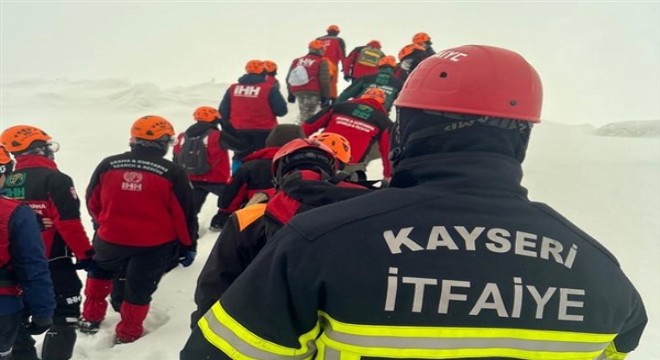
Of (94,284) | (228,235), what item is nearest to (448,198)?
(228,235)

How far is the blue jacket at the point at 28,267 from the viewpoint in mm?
3082

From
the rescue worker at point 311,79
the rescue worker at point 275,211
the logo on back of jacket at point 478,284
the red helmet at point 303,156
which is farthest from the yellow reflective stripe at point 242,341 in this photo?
the rescue worker at point 311,79

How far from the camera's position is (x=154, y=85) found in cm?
2108

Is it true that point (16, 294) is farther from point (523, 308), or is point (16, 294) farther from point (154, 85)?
point (154, 85)

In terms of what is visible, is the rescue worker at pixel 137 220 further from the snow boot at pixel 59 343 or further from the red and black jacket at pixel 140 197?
the snow boot at pixel 59 343

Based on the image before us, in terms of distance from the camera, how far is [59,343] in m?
4.12

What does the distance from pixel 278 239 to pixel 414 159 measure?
1.42ft

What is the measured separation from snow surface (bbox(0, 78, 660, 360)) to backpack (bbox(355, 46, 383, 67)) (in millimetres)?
2024

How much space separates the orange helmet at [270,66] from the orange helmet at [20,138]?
12.8ft

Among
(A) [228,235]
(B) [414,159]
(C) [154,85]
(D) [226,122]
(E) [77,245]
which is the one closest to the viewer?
(B) [414,159]

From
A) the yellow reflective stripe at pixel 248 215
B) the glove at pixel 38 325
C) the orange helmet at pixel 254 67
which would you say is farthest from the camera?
the orange helmet at pixel 254 67

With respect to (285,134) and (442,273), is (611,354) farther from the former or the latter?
(285,134)

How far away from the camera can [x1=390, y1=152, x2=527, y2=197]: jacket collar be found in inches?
56.4

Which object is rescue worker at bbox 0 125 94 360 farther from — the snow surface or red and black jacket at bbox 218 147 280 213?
A: red and black jacket at bbox 218 147 280 213
